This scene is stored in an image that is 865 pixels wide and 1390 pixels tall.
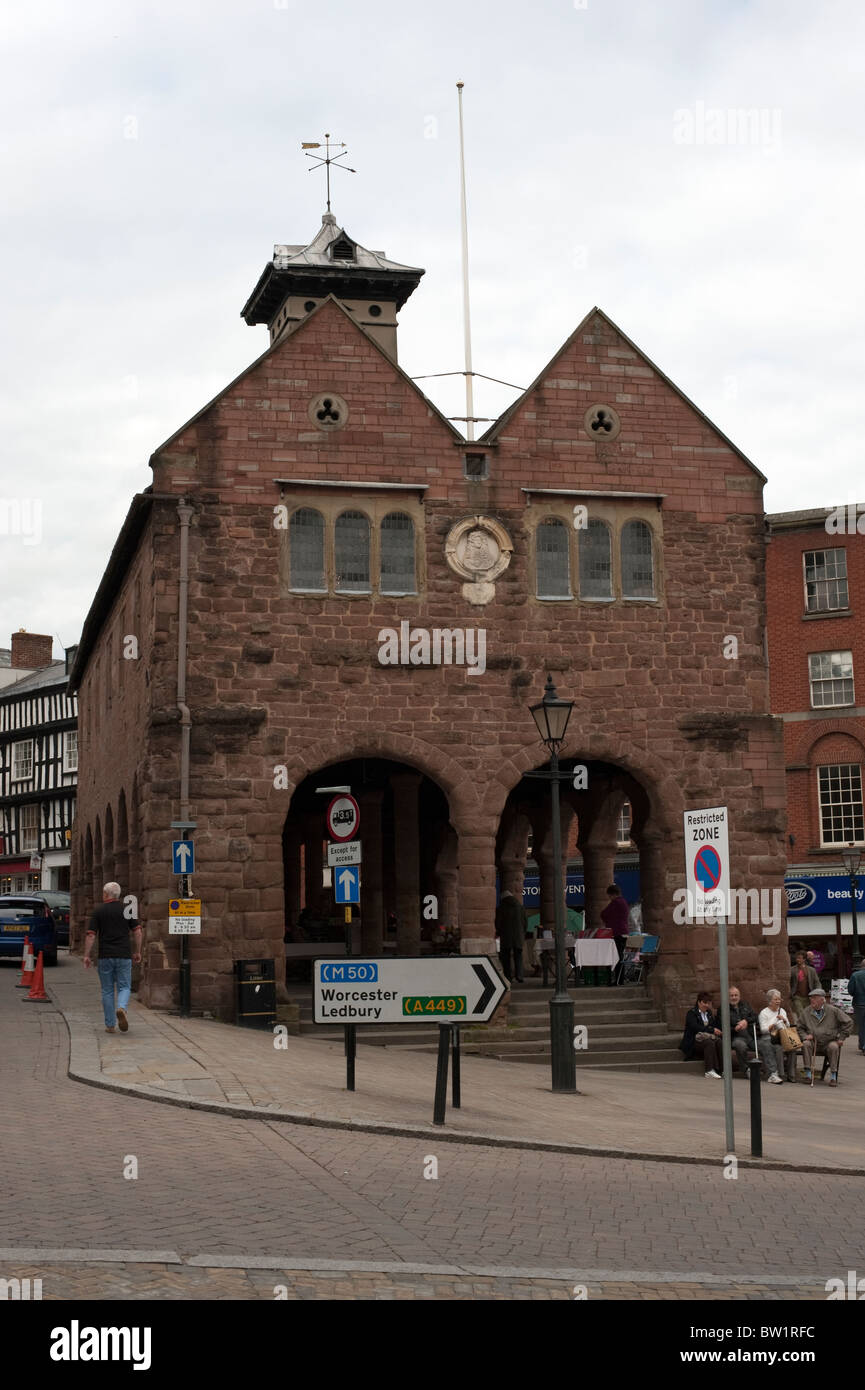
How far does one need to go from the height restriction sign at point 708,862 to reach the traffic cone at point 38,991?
12327 millimetres

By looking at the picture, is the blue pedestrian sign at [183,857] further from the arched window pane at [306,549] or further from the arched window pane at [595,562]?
the arched window pane at [595,562]

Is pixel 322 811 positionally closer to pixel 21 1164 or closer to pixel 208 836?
pixel 208 836

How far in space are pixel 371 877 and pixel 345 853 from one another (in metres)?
12.7

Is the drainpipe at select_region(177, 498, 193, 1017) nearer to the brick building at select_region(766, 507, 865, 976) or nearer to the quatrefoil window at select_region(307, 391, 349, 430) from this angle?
the quatrefoil window at select_region(307, 391, 349, 430)

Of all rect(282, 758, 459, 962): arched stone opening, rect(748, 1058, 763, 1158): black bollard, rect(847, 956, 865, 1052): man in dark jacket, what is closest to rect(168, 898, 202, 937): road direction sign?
rect(282, 758, 459, 962): arched stone opening

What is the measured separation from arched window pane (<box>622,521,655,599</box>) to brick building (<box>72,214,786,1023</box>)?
1.4 inches

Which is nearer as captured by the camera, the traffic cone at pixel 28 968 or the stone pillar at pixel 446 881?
the traffic cone at pixel 28 968

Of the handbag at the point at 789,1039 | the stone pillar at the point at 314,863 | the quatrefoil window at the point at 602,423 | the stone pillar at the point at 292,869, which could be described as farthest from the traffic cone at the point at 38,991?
the stone pillar at the point at 292,869

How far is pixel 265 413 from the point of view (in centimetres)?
2283

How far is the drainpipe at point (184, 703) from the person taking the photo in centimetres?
2092

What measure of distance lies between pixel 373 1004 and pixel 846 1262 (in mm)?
6456

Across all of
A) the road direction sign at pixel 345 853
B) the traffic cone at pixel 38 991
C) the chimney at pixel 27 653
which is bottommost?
the traffic cone at pixel 38 991

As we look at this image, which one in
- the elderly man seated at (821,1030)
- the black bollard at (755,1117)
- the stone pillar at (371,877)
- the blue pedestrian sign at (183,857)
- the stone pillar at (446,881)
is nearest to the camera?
the black bollard at (755,1117)
